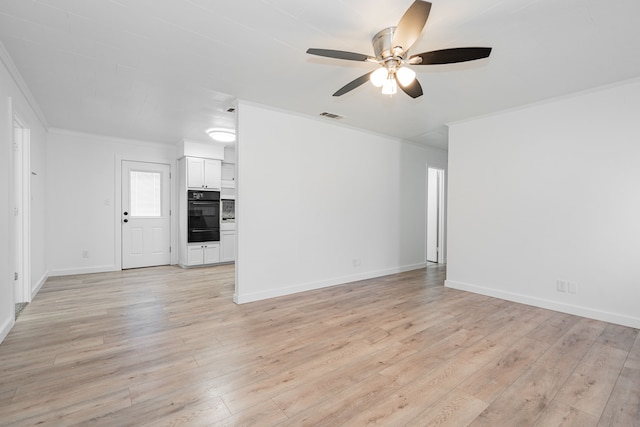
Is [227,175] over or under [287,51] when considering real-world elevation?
under

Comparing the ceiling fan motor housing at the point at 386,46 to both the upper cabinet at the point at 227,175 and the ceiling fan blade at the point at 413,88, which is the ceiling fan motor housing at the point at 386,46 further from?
the upper cabinet at the point at 227,175

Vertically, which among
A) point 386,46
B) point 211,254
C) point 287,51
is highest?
point 287,51

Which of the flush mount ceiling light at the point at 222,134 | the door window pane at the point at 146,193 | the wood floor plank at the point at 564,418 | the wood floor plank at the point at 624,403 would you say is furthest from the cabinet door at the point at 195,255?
the wood floor plank at the point at 624,403

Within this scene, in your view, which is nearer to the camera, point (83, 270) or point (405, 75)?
point (405, 75)

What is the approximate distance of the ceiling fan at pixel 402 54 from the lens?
1807mm

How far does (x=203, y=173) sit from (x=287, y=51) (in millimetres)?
4275

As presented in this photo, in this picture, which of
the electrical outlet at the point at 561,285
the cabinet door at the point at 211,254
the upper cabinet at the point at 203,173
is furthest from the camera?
the cabinet door at the point at 211,254

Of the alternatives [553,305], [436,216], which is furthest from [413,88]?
[436,216]

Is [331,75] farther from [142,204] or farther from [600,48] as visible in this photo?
[142,204]

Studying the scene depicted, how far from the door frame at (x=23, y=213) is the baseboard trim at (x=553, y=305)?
5761mm

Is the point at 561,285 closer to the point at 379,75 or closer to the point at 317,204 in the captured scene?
the point at 317,204

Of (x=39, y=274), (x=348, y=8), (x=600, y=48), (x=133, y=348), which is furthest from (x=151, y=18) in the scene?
(x=39, y=274)

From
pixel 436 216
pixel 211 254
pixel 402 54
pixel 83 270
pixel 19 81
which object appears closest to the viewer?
pixel 402 54

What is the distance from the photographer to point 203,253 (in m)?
6.23
